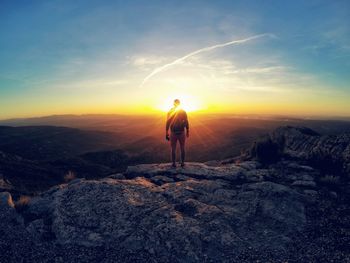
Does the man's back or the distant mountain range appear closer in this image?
the man's back

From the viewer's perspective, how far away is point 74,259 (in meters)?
7.55

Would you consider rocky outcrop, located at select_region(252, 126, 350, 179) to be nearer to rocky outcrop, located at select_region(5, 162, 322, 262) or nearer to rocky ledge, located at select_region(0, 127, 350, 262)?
rocky ledge, located at select_region(0, 127, 350, 262)

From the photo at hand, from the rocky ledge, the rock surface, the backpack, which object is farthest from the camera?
the backpack

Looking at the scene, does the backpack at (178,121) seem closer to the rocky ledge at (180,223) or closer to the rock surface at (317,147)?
the rocky ledge at (180,223)

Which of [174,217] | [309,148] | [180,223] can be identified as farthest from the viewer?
[309,148]

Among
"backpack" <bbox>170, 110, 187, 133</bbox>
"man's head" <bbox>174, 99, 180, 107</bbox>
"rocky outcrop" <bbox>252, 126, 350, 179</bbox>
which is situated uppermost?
"man's head" <bbox>174, 99, 180, 107</bbox>

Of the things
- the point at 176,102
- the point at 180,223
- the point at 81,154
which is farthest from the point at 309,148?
the point at 81,154

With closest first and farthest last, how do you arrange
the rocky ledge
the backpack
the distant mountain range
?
1. the rocky ledge
2. the backpack
3. the distant mountain range

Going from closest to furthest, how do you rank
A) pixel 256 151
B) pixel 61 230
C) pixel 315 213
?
pixel 61 230
pixel 315 213
pixel 256 151

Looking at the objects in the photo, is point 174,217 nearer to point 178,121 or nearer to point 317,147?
point 178,121

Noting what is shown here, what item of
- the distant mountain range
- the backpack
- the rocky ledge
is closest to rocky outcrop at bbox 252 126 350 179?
the rocky ledge

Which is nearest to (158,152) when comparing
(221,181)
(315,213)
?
(221,181)

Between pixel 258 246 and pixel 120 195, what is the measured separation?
550 cm

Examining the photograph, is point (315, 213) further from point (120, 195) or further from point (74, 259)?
point (74, 259)
